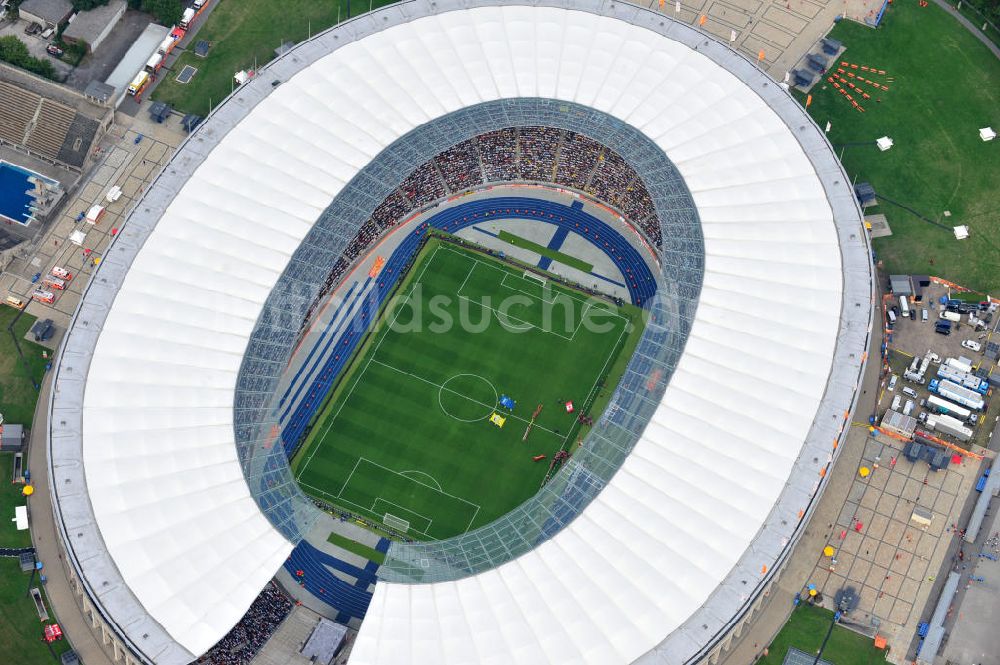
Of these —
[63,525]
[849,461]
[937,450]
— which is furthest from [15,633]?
[937,450]

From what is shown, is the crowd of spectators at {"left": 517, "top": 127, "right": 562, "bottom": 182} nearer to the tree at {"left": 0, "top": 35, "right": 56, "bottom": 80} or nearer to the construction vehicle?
the construction vehicle

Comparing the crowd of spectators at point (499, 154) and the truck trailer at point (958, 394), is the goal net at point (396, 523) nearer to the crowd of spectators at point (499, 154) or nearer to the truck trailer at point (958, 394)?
the crowd of spectators at point (499, 154)

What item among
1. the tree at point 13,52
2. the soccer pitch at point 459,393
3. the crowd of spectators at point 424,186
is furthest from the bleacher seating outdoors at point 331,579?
the tree at point 13,52

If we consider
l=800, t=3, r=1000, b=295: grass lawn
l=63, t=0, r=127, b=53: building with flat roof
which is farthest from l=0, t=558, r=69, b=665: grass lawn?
l=800, t=3, r=1000, b=295: grass lawn

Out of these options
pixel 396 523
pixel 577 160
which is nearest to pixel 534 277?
pixel 577 160

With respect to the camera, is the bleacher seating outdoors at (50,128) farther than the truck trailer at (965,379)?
Yes

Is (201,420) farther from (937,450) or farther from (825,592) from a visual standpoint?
(937,450)
